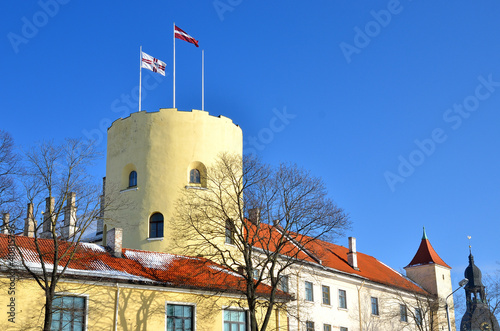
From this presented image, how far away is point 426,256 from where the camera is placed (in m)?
70.2

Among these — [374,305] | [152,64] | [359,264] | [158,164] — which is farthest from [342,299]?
[152,64]

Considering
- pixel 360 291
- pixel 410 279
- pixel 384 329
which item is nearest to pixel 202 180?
pixel 360 291

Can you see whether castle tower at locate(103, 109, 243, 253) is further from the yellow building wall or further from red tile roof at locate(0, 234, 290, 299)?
the yellow building wall

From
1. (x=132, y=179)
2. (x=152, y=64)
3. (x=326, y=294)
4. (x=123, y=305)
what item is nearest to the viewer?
(x=123, y=305)

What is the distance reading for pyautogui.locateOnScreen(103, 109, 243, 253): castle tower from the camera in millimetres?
39219

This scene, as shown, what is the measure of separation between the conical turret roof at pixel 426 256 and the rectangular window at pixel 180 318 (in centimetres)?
4254

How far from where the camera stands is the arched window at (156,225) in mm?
39031

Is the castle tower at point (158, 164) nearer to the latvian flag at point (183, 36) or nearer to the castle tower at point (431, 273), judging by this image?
the latvian flag at point (183, 36)

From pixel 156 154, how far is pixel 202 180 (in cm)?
314

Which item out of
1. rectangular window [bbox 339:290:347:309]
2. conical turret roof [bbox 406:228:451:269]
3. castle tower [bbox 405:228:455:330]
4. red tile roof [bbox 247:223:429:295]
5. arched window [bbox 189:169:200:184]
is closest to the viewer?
arched window [bbox 189:169:200:184]

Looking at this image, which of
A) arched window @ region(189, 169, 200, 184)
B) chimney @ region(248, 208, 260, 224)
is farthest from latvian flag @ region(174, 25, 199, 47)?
chimney @ region(248, 208, 260, 224)

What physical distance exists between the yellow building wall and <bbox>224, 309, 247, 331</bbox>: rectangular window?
36 centimetres

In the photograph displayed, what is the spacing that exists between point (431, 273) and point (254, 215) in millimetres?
39996

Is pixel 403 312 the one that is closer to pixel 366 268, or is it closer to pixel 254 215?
pixel 366 268
